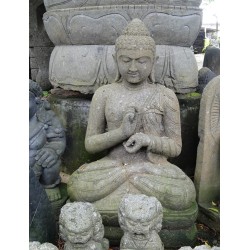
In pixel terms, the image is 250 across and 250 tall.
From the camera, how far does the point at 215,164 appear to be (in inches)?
113

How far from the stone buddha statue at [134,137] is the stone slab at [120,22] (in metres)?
0.50

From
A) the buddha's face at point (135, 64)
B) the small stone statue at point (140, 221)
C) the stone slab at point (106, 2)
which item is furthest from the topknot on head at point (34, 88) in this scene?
the small stone statue at point (140, 221)

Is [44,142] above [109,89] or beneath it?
beneath

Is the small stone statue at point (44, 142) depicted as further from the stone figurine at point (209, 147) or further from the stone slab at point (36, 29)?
the stone slab at point (36, 29)

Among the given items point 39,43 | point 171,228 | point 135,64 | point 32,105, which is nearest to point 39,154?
point 32,105

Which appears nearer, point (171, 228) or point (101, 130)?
point (171, 228)

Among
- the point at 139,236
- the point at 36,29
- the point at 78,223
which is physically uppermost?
the point at 36,29

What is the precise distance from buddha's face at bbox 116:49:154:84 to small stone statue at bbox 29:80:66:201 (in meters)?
0.67

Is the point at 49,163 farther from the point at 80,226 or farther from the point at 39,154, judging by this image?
the point at 80,226

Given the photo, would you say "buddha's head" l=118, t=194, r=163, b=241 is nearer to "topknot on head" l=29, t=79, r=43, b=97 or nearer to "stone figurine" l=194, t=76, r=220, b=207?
"stone figurine" l=194, t=76, r=220, b=207

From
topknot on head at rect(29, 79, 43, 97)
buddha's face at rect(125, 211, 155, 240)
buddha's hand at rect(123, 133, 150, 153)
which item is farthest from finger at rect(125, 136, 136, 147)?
topknot on head at rect(29, 79, 43, 97)

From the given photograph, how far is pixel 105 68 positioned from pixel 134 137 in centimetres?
90

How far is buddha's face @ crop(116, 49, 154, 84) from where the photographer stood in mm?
2578

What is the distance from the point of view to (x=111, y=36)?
3.16 meters
